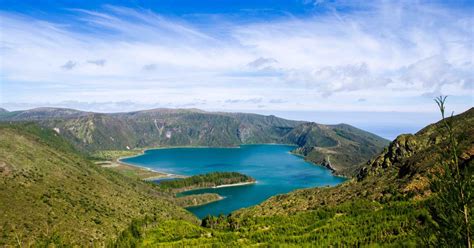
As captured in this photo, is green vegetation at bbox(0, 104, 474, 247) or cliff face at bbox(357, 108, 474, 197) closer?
green vegetation at bbox(0, 104, 474, 247)

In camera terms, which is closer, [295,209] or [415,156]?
[415,156]

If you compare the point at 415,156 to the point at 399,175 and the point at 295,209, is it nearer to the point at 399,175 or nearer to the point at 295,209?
the point at 399,175

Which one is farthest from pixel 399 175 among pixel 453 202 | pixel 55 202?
pixel 55 202

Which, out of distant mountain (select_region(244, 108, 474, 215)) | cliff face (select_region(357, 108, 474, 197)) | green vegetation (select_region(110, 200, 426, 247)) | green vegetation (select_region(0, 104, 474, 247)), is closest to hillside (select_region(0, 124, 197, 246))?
green vegetation (select_region(0, 104, 474, 247))

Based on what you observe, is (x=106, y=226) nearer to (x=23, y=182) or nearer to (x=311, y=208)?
(x=23, y=182)

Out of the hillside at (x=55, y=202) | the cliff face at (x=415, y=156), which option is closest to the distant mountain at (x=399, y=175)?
the cliff face at (x=415, y=156)

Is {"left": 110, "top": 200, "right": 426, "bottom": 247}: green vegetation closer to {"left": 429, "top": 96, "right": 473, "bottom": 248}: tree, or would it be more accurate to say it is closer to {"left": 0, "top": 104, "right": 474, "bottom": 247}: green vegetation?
{"left": 0, "top": 104, "right": 474, "bottom": 247}: green vegetation

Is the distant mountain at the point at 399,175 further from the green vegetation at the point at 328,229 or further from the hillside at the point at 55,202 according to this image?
the hillside at the point at 55,202

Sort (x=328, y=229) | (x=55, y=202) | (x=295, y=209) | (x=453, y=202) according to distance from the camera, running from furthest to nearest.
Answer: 1. (x=55, y=202)
2. (x=295, y=209)
3. (x=328, y=229)
4. (x=453, y=202)
